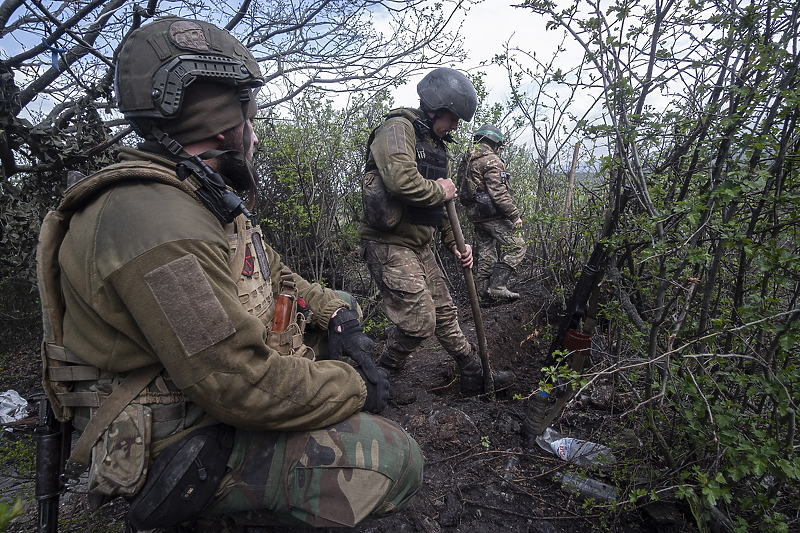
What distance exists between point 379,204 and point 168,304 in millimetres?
2132

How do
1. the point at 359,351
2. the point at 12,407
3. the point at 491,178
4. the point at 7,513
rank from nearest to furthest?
the point at 7,513, the point at 359,351, the point at 12,407, the point at 491,178

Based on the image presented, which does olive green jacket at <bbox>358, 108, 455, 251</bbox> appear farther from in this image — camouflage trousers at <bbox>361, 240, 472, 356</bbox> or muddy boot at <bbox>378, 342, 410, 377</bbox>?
muddy boot at <bbox>378, 342, 410, 377</bbox>

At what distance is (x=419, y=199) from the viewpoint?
3.05m

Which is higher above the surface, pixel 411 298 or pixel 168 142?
pixel 168 142

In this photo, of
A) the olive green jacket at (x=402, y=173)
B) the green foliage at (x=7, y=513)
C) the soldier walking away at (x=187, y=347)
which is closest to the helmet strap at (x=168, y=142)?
the soldier walking away at (x=187, y=347)

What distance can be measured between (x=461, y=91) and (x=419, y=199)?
92cm

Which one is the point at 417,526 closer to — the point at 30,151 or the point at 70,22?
the point at 30,151

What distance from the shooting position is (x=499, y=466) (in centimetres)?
249

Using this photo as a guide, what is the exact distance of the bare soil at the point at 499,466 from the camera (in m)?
1.96

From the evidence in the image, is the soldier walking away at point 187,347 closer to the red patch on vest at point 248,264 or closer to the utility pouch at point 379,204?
the red patch on vest at point 248,264

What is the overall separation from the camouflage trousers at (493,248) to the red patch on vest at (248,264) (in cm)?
471

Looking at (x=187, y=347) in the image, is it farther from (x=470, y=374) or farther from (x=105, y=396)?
(x=470, y=374)

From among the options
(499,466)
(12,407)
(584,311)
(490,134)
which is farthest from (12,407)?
(490,134)

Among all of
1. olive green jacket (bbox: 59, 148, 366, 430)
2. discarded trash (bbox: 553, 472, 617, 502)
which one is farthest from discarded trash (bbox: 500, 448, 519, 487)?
olive green jacket (bbox: 59, 148, 366, 430)
